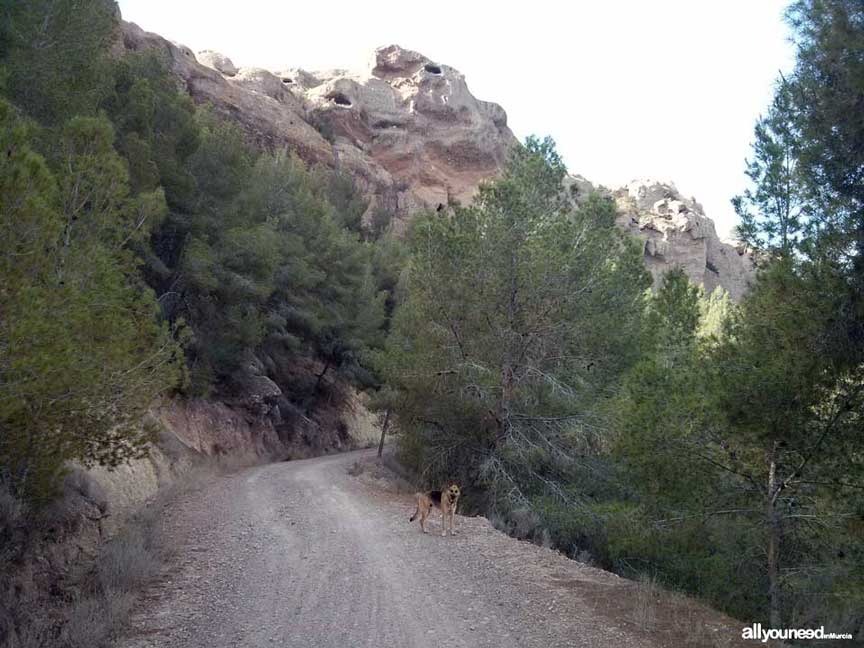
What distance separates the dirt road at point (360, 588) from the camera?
6488 mm

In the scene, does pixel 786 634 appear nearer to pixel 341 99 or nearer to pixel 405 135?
pixel 405 135

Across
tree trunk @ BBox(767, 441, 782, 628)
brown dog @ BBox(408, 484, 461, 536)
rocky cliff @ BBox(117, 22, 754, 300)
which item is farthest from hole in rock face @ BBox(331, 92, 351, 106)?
tree trunk @ BBox(767, 441, 782, 628)

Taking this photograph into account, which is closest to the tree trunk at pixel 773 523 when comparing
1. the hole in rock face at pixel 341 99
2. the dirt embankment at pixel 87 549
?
the dirt embankment at pixel 87 549

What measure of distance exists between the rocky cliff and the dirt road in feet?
149

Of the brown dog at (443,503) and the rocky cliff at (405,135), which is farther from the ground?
the rocky cliff at (405,135)

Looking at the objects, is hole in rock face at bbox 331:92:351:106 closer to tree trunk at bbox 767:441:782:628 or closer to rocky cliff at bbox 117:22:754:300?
rocky cliff at bbox 117:22:754:300

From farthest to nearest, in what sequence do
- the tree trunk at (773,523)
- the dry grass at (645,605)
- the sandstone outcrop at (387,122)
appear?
the sandstone outcrop at (387,122), the tree trunk at (773,523), the dry grass at (645,605)

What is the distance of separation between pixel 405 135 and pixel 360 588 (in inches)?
2616

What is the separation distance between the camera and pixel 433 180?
7031 centimetres

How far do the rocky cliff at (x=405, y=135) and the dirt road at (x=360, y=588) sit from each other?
45.3m


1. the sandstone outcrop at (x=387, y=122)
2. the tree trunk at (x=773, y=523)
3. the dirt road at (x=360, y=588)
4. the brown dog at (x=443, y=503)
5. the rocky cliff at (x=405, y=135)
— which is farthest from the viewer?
the sandstone outcrop at (x=387, y=122)

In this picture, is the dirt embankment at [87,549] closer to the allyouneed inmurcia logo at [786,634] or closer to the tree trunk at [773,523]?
the allyouneed inmurcia logo at [786,634]

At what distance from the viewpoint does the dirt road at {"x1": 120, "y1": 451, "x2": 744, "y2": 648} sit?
21.3 ft

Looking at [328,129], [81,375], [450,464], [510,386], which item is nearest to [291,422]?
[450,464]
